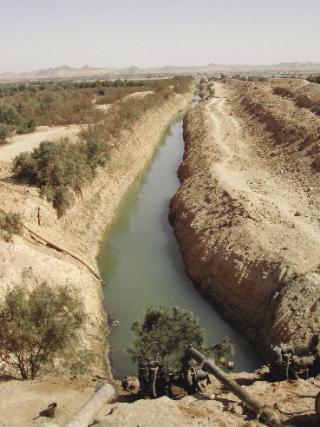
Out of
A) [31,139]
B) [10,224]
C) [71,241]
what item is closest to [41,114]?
[31,139]

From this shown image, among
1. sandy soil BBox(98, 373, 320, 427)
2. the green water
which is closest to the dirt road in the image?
the green water

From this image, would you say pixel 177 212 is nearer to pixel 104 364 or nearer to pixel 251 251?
pixel 251 251

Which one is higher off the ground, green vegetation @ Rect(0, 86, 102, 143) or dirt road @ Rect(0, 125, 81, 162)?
green vegetation @ Rect(0, 86, 102, 143)

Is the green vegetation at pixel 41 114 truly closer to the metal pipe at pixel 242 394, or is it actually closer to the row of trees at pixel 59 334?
the row of trees at pixel 59 334

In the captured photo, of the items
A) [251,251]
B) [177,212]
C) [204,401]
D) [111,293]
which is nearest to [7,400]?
[204,401]

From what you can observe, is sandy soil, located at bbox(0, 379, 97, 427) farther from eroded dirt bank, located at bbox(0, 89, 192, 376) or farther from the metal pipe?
the metal pipe

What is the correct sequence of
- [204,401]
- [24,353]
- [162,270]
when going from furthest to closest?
[162,270], [24,353], [204,401]
